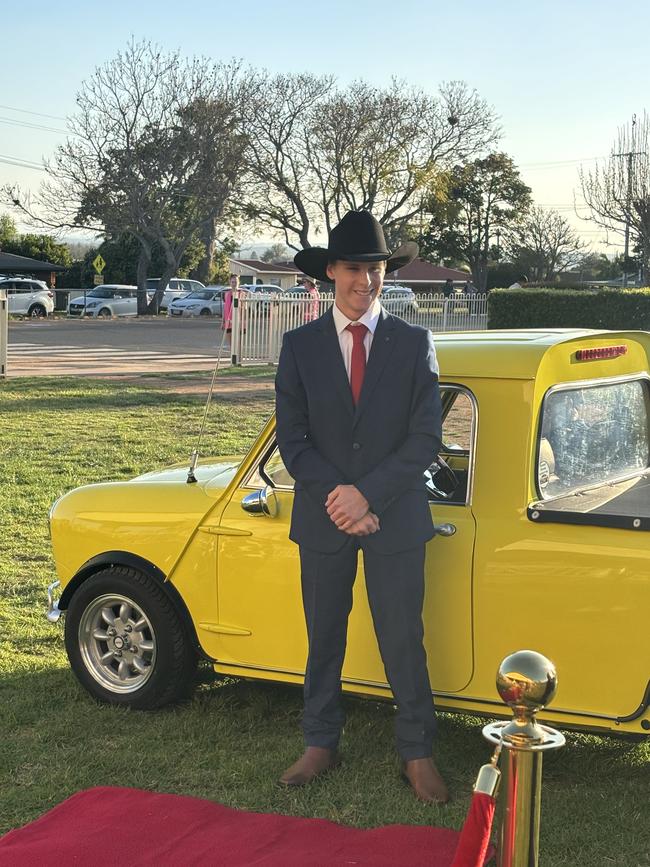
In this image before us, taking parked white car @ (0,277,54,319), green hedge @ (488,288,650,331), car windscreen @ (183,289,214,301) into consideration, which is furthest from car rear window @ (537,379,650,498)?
car windscreen @ (183,289,214,301)

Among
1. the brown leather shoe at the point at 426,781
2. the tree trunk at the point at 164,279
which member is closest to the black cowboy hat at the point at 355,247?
the brown leather shoe at the point at 426,781

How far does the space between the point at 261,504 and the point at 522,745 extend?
92.2 inches

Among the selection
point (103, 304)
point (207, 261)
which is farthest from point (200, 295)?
point (207, 261)

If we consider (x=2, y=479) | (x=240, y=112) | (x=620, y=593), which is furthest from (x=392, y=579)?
(x=240, y=112)

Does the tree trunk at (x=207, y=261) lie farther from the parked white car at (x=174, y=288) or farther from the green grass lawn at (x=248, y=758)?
the green grass lawn at (x=248, y=758)

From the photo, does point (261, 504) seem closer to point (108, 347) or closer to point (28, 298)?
point (108, 347)

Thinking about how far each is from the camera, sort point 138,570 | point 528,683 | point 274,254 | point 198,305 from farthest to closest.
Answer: point 274,254
point 198,305
point 138,570
point 528,683

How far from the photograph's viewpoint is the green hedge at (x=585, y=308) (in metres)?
30.5

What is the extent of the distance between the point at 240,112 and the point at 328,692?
53459mm

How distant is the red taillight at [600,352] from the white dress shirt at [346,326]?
2.69 ft

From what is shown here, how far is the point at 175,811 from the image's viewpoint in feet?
12.9

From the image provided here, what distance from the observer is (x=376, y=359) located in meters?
4.03

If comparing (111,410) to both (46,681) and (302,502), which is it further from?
(302,502)

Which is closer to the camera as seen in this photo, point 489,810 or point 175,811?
point 489,810
